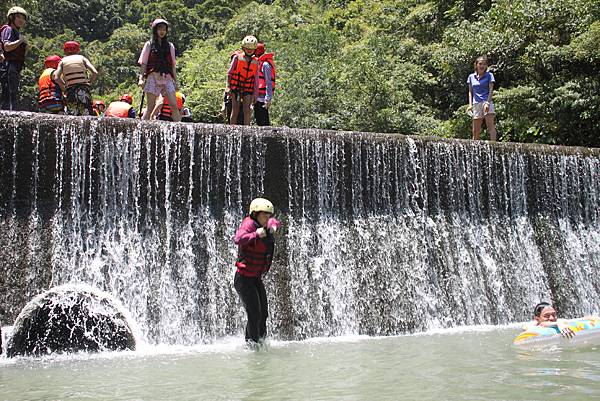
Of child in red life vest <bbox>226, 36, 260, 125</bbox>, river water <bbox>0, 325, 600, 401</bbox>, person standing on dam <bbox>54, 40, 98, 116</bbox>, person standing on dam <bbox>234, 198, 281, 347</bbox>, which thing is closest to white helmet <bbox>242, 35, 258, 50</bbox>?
child in red life vest <bbox>226, 36, 260, 125</bbox>

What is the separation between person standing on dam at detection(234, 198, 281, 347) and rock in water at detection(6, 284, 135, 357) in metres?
1.14

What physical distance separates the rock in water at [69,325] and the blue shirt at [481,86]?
6542 mm

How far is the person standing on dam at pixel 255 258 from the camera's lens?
19.0 feet

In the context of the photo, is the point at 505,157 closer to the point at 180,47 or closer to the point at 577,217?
the point at 577,217

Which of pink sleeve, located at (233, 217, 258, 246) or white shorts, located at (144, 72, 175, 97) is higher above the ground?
white shorts, located at (144, 72, 175, 97)

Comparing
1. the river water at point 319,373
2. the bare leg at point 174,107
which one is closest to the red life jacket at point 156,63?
the bare leg at point 174,107

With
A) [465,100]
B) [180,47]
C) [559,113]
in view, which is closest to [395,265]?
[559,113]

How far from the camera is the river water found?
4008 millimetres

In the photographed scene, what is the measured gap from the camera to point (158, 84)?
820cm

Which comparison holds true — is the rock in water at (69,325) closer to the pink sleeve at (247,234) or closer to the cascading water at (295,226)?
the cascading water at (295,226)

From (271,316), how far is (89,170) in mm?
2491

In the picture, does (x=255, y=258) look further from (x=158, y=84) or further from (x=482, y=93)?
(x=482, y=93)

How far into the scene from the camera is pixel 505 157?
32.0ft

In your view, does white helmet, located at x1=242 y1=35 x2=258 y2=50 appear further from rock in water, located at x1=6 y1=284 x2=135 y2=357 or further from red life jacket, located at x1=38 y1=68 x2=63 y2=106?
rock in water, located at x1=6 y1=284 x2=135 y2=357
